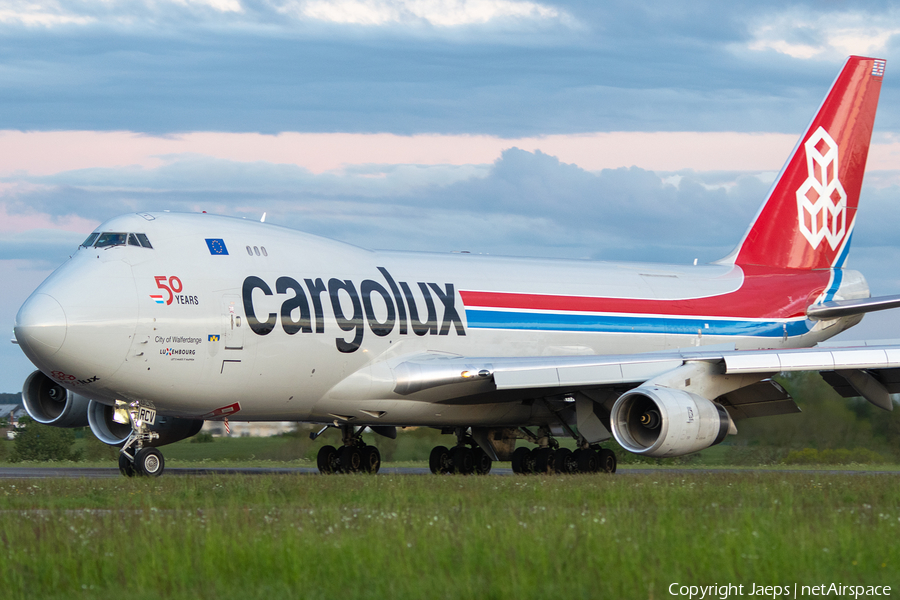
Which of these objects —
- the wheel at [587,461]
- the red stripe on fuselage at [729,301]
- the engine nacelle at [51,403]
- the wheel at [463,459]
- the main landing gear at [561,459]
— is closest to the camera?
the engine nacelle at [51,403]

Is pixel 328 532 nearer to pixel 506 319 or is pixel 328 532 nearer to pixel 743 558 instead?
pixel 743 558

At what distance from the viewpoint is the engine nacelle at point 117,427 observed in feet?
68.0

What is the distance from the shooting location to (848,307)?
24.8m

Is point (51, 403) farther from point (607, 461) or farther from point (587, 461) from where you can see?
point (607, 461)

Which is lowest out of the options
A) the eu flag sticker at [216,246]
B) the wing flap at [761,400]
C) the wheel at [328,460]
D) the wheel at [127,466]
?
the wheel at [328,460]

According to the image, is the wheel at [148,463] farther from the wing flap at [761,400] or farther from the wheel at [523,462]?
the wing flap at [761,400]

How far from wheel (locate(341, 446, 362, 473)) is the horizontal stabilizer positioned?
1099cm

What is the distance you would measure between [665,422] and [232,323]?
7072 millimetres

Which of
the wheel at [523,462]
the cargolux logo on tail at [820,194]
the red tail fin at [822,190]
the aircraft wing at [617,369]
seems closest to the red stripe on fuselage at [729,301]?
the red tail fin at [822,190]

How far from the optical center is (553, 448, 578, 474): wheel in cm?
2139

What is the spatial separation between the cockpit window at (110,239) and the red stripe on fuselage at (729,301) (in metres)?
6.61

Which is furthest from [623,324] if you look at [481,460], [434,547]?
[434,547]

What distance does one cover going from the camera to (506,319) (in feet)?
70.1

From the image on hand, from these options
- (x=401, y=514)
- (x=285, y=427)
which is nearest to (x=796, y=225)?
(x=285, y=427)
